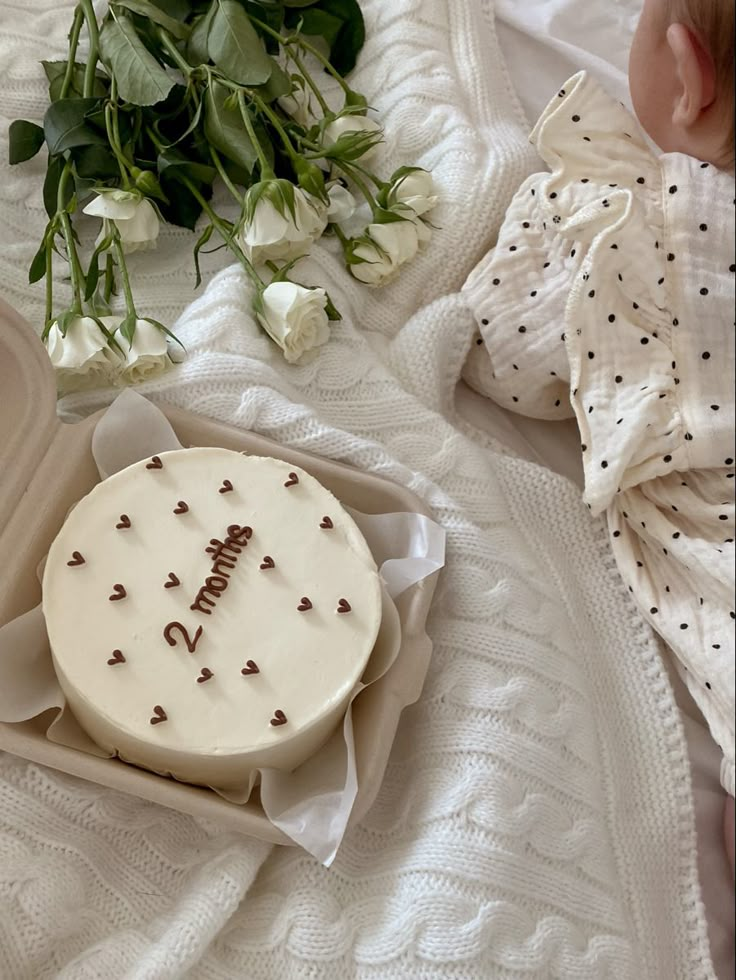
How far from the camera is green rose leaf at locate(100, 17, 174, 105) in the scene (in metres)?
0.82

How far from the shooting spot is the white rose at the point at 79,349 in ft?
2.52

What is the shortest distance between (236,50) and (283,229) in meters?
0.18

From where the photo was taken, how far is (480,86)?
1007mm

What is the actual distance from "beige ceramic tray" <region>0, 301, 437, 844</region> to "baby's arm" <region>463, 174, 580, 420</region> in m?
0.18

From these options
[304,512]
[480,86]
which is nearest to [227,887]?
[304,512]

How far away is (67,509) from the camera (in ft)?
2.51

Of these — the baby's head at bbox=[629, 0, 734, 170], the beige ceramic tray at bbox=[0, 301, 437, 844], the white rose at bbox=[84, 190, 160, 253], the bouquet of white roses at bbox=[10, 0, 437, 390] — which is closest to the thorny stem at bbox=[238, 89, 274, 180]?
the bouquet of white roses at bbox=[10, 0, 437, 390]

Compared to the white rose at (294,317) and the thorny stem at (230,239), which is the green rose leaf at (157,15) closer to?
the thorny stem at (230,239)

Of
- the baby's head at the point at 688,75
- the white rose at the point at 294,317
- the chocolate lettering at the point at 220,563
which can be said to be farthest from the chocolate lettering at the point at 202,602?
the baby's head at the point at 688,75

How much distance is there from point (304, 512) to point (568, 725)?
0.85ft

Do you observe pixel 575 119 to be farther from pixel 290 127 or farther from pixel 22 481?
pixel 22 481

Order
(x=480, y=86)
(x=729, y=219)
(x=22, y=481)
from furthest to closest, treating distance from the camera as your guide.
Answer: (x=480, y=86), (x=22, y=481), (x=729, y=219)

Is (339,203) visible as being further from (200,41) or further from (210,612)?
(210,612)

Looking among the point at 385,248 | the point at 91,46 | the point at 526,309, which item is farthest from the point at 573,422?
the point at 91,46
